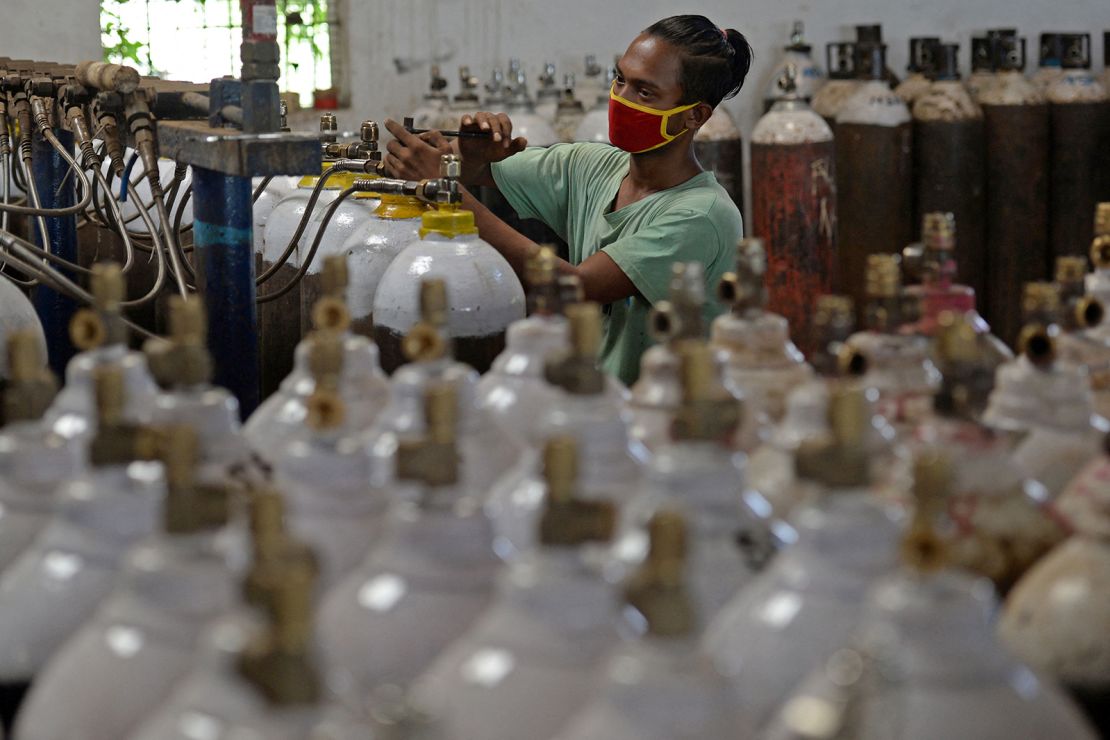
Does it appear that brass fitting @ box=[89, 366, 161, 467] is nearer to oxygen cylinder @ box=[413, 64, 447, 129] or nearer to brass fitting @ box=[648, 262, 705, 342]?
brass fitting @ box=[648, 262, 705, 342]

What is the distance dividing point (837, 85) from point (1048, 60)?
67cm

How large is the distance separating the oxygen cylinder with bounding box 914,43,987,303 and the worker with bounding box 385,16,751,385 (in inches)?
72.0

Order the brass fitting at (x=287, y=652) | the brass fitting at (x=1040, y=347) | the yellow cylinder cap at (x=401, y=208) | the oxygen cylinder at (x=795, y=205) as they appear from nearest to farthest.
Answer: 1. the brass fitting at (x=287, y=652)
2. the brass fitting at (x=1040, y=347)
3. the yellow cylinder cap at (x=401, y=208)
4. the oxygen cylinder at (x=795, y=205)

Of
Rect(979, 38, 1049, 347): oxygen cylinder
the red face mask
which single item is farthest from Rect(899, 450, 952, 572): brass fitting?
Rect(979, 38, 1049, 347): oxygen cylinder

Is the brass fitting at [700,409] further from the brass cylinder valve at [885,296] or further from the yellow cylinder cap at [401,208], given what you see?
the yellow cylinder cap at [401,208]

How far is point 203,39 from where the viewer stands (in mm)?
5367

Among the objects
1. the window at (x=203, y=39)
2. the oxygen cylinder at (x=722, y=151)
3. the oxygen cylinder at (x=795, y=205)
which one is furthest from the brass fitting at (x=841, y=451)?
the window at (x=203, y=39)

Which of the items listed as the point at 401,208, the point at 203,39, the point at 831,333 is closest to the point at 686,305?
the point at 831,333

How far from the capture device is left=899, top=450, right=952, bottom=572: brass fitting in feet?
1.82

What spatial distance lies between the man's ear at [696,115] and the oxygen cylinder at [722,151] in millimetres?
1887

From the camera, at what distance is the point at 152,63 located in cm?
525

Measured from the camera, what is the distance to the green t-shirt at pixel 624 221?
7.45 feet

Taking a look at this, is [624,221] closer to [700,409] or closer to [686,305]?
[686,305]

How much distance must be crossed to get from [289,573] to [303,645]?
1.0 inches
